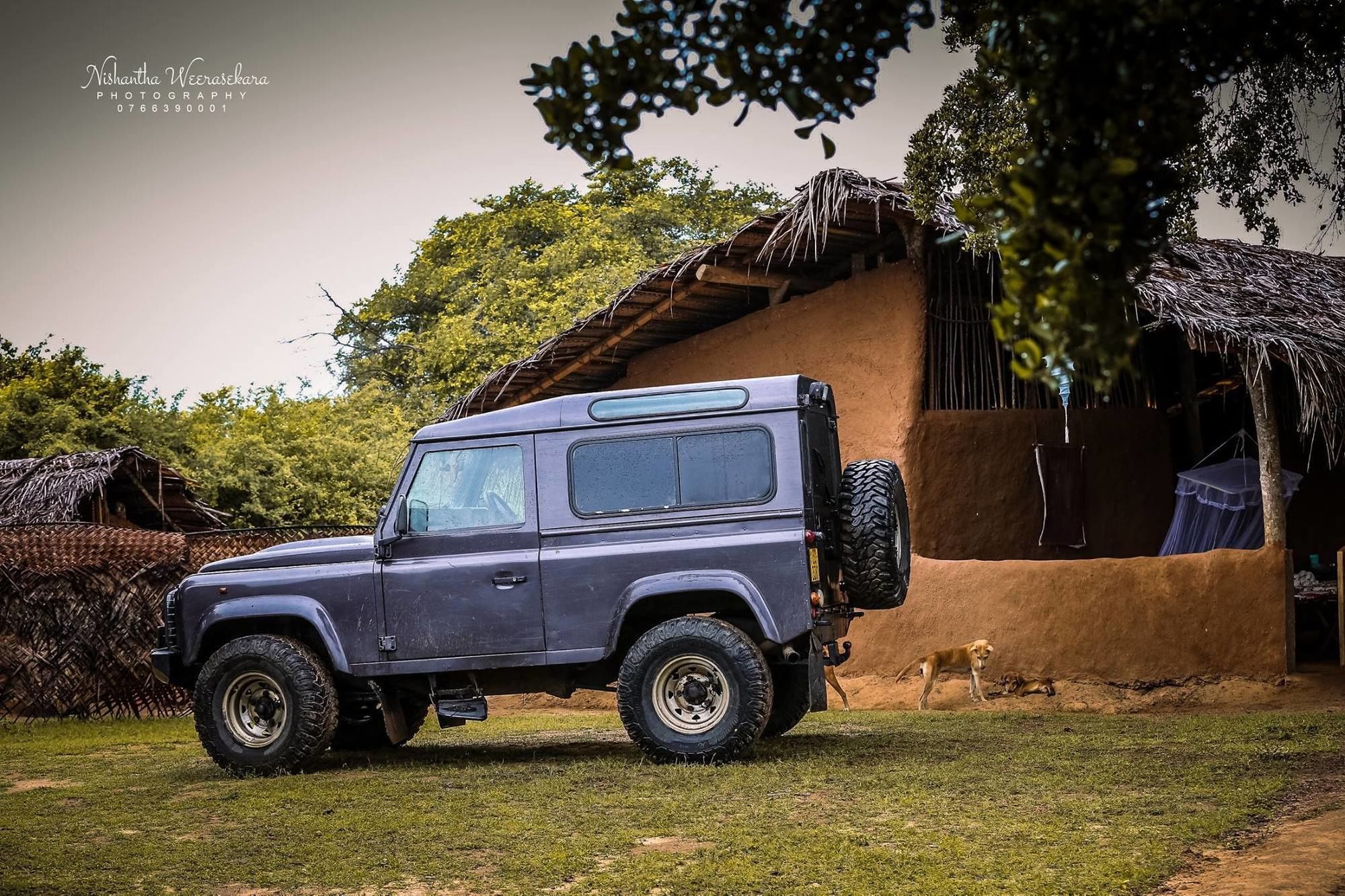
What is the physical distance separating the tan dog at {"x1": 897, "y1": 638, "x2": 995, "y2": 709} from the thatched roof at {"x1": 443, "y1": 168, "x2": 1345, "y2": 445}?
3010 mm

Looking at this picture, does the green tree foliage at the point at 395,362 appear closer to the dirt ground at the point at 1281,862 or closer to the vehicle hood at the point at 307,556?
the vehicle hood at the point at 307,556

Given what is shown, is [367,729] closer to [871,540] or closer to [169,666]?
[169,666]

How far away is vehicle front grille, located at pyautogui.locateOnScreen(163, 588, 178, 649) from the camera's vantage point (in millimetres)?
8844

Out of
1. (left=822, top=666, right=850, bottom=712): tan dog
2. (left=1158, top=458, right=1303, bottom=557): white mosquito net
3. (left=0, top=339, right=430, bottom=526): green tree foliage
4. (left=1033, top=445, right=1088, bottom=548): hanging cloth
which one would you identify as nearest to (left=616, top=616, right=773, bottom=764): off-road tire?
(left=822, top=666, right=850, bottom=712): tan dog

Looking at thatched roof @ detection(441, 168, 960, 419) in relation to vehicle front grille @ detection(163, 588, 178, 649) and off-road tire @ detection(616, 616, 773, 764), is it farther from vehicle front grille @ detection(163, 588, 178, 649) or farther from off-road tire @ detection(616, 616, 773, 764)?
vehicle front grille @ detection(163, 588, 178, 649)

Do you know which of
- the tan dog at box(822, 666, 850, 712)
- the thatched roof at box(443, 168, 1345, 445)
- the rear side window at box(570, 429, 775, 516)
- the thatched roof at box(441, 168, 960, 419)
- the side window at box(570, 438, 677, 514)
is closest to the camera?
the rear side window at box(570, 429, 775, 516)

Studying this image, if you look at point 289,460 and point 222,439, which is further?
point 222,439

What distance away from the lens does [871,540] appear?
8.22 m

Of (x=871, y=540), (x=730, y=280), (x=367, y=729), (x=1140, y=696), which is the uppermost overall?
(x=730, y=280)

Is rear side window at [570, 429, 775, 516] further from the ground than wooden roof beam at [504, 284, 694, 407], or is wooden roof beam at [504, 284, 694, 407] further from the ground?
wooden roof beam at [504, 284, 694, 407]

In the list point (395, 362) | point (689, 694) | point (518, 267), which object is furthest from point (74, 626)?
point (395, 362)

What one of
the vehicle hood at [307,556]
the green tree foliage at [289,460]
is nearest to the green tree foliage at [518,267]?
the green tree foliage at [289,460]

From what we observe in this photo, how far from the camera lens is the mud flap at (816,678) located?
801 centimetres

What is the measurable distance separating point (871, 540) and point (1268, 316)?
5616 millimetres
